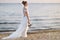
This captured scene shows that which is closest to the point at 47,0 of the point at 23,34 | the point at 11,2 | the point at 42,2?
the point at 42,2

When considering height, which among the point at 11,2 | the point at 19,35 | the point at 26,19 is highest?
the point at 26,19

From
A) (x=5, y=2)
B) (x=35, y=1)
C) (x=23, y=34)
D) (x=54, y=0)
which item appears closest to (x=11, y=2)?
(x=5, y=2)

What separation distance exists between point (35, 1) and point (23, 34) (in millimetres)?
42673

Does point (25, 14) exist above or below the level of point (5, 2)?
above

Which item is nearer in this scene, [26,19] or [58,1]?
[26,19]

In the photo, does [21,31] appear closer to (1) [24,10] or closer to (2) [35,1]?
(1) [24,10]

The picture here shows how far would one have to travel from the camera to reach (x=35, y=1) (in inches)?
2030

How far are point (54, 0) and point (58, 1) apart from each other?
7.88 ft

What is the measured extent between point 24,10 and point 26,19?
0.44 m

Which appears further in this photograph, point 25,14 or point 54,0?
point 54,0

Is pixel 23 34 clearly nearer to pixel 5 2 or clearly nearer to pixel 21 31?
pixel 21 31

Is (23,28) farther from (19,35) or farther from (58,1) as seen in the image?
(58,1)

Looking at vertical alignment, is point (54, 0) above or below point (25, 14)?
below

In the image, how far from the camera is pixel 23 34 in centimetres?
925
